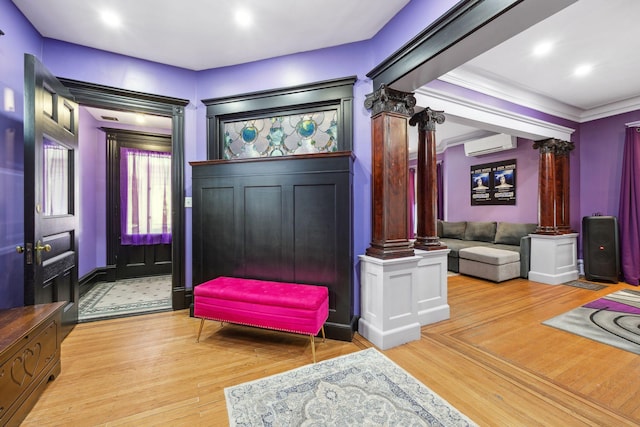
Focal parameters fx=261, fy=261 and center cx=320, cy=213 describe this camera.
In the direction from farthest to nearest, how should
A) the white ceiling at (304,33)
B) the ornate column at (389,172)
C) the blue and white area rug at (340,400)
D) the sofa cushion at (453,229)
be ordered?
the sofa cushion at (453,229)
the ornate column at (389,172)
the white ceiling at (304,33)
the blue and white area rug at (340,400)

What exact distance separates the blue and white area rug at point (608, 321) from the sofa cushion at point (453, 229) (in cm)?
267

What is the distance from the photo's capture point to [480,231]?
5598mm

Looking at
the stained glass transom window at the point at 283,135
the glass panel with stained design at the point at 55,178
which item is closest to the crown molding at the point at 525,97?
the stained glass transom window at the point at 283,135

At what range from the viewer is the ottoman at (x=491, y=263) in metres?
4.26

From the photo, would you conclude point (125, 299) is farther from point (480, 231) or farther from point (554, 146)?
point (554, 146)

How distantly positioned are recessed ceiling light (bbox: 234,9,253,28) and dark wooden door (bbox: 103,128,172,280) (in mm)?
2971

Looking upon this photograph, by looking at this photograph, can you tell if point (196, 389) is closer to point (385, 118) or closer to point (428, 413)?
point (428, 413)

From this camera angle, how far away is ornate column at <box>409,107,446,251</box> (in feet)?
9.96

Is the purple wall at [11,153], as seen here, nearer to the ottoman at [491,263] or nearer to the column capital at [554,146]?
the ottoman at [491,263]

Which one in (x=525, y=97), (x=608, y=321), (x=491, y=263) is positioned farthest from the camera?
(x=491, y=263)

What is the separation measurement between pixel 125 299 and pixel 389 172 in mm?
3681

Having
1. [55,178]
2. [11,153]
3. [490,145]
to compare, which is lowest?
[55,178]

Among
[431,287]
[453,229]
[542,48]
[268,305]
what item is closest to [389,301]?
[431,287]

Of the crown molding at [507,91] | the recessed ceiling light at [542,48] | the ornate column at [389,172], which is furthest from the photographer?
the crown molding at [507,91]
